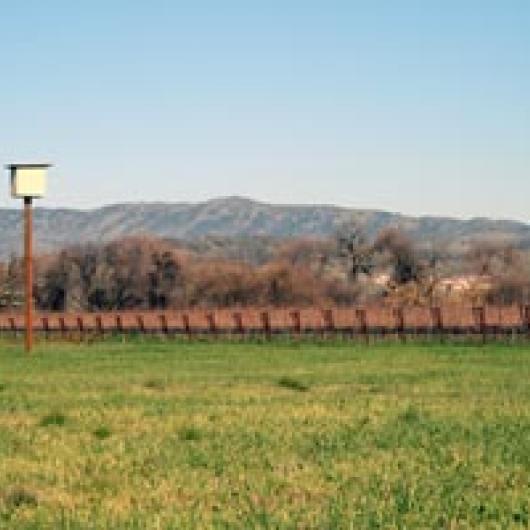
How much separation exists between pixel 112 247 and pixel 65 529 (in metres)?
149

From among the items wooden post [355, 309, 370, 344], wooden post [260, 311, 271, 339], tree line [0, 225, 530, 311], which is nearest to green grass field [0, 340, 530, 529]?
wooden post [355, 309, 370, 344]

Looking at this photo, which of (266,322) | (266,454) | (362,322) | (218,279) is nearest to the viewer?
(266,454)

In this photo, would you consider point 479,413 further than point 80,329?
No

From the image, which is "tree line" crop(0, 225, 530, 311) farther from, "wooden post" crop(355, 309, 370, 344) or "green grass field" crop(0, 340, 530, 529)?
"green grass field" crop(0, 340, 530, 529)

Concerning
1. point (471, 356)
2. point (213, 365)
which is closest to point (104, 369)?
point (213, 365)

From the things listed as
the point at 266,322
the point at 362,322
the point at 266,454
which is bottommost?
the point at 266,322

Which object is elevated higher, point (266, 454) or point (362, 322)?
point (266, 454)

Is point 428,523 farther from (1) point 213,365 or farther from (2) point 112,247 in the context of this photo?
(2) point 112,247

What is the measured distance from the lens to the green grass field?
917 centimetres

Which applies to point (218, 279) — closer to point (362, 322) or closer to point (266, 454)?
point (362, 322)

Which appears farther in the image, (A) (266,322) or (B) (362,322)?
(A) (266,322)

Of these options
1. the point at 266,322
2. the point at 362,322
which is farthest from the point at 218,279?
the point at 362,322

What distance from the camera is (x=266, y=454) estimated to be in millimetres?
12641

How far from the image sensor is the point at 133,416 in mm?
17344
